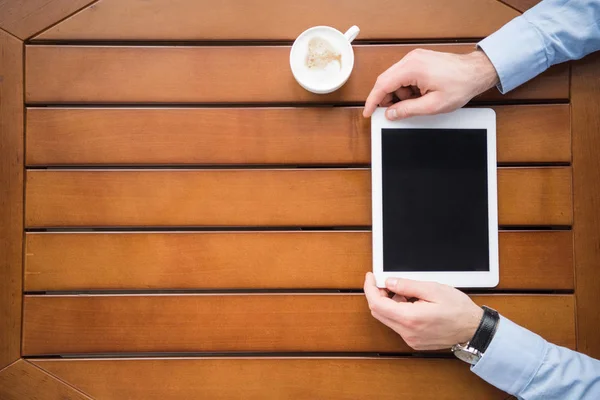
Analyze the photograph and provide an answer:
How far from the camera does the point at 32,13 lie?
112cm

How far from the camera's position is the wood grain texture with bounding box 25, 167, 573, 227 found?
111 cm

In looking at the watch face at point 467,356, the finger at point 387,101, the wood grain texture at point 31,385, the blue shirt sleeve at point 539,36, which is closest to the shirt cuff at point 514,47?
the blue shirt sleeve at point 539,36

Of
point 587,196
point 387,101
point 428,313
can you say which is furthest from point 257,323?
point 587,196

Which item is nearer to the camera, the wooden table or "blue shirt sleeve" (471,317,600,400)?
"blue shirt sleeve" (471,317,600,400)

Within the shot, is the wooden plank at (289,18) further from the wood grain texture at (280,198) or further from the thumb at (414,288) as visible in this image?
the thumb at (414,288)

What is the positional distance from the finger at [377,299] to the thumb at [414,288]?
30 millimetres

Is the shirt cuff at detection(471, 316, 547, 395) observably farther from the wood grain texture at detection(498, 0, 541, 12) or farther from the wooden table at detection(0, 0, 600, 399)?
the wood grain texture at detection(498, 0, 541, 12)

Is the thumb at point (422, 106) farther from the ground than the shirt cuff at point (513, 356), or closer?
farther from the ground

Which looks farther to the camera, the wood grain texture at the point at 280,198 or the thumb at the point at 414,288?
the wood grain texture at the point at 280,198

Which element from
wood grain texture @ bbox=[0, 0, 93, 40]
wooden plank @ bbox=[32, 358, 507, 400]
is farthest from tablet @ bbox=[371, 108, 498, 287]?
wood grain texture @ bbox=[0, 0, 93, 40]

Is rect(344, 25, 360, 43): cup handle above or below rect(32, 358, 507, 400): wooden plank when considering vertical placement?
above

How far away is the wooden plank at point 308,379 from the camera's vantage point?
1.09 m

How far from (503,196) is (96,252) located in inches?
40.4

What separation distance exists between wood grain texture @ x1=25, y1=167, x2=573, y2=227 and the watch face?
0.33 metres
